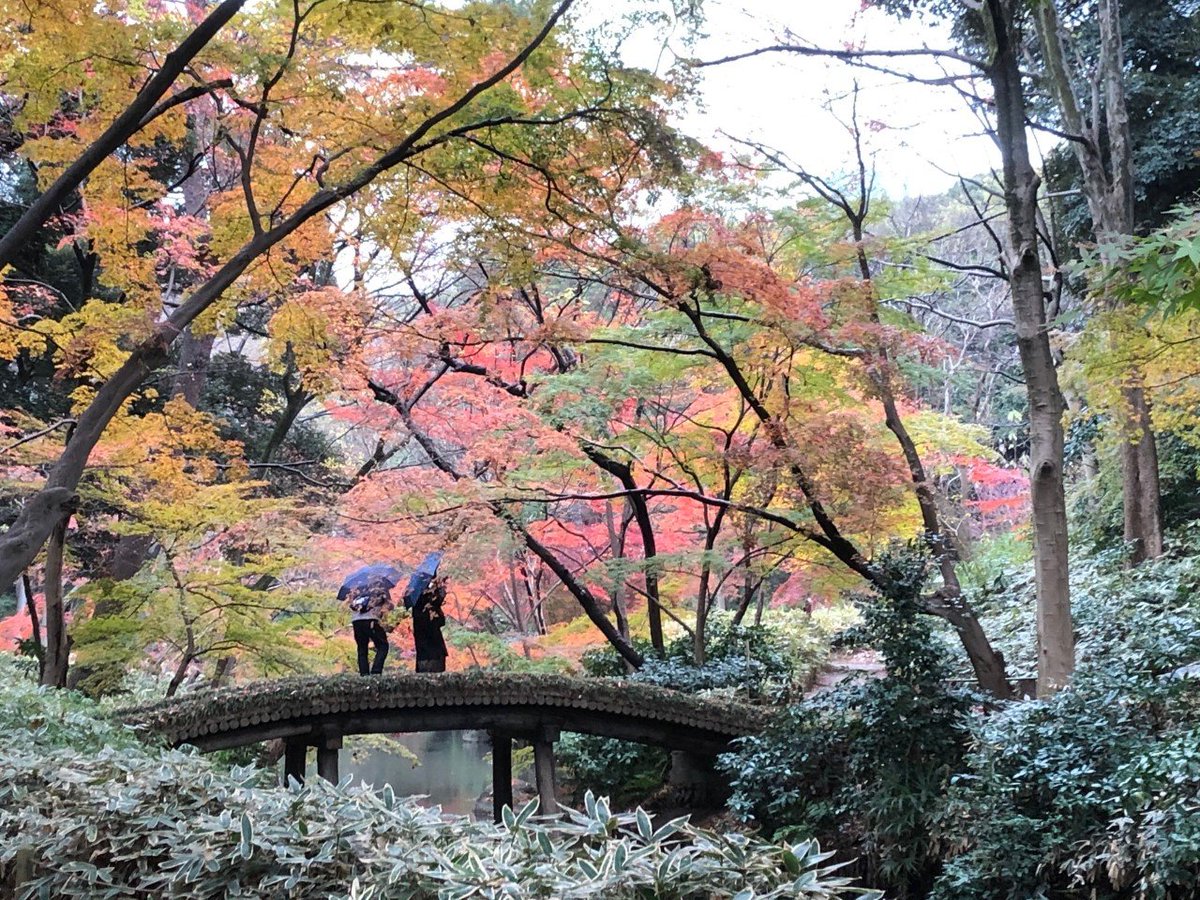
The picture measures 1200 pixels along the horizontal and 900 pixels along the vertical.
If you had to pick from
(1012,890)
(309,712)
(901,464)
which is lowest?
(1012,890)

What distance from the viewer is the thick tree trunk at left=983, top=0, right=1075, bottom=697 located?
516 cm

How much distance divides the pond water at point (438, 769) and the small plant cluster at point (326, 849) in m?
9.92

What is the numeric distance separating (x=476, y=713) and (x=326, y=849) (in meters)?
6.50

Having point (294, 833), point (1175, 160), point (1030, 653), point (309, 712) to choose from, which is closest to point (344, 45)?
point (294, 833)

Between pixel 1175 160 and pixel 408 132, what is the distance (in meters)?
8.65

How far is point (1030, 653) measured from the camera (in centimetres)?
763

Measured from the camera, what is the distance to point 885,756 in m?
5.52

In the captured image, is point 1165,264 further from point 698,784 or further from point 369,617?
point 698,784

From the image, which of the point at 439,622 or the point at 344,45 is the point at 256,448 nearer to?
the point at 439,622

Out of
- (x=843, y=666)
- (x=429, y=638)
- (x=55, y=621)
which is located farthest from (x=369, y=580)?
(x=843, y=666)

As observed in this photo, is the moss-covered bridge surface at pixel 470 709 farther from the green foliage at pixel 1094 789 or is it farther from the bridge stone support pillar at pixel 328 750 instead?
the green foliage at pixel 1094 789

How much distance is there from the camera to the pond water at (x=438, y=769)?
12.8 meters

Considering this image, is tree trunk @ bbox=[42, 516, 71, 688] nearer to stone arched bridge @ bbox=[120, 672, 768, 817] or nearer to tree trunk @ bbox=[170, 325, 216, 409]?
stone arched bridge @ bbox=[120, 672, 768, 817]

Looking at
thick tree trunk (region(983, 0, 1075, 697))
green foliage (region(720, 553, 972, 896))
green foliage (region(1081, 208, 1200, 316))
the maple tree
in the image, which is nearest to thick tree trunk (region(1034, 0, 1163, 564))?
thick tree trunk (region(983, 0, 1075, 697))
